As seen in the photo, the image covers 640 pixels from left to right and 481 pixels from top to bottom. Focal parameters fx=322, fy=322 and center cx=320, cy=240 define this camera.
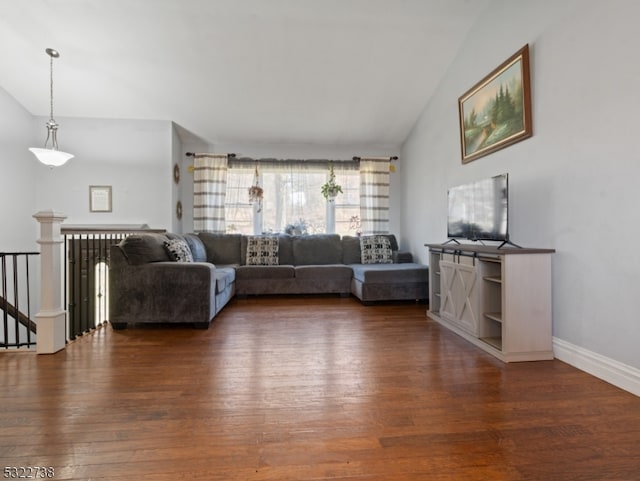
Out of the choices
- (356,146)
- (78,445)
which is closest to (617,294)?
(78,445)

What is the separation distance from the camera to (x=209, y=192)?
5.20 metres

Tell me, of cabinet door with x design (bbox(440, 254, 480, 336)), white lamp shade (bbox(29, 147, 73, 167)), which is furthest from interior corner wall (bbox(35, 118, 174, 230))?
cabinet door with x design (bbox(440, 254, 480, 336))

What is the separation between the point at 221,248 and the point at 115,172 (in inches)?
76.2

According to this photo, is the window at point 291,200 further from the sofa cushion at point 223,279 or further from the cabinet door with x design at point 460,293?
the cabinet door with x design at point 460,293

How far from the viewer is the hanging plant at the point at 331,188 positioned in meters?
5.40

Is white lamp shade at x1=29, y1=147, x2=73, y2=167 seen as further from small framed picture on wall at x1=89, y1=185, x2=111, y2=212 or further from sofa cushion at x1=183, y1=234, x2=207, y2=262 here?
sofa cushion at x1=183, y1=234, x2=207, y2=262

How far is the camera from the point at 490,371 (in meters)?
2.08

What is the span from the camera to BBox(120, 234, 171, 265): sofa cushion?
9.88 ft

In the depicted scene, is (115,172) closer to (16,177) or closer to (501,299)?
(16,177)

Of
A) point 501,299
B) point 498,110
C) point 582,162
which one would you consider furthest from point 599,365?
point 498,110

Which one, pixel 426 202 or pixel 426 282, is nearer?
pixel 426 282

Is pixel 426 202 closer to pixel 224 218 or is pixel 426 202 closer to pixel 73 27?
pixel 224 218

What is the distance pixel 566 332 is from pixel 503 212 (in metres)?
0.95

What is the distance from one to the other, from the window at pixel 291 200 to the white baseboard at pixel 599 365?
145 inches
